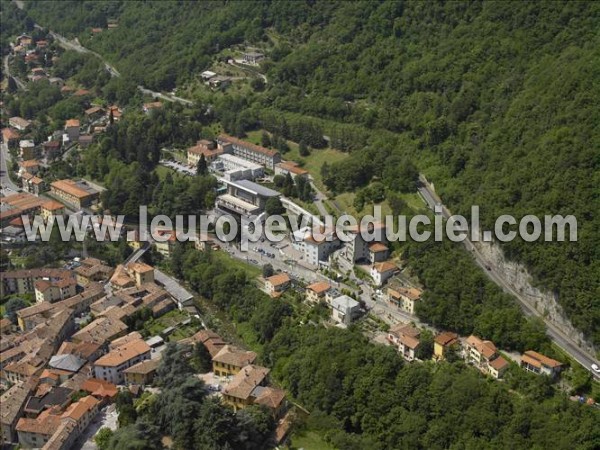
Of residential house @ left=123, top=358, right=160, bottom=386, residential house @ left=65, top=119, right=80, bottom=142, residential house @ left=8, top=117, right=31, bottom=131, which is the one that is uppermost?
residential house @ left=123, top=358, right=160, bottom=386

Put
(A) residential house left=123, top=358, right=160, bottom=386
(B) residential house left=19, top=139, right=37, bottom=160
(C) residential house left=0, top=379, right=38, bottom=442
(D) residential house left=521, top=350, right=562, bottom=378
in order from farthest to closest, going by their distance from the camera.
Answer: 1. (B) residential house left=19, top=139, right=37, bottom=160
2. (A) residential house left=123, top=358, right=160, bottom=386
3. (C) residential house left=0, top=379, right=38, bottom=442
4. (D) residential house left=521, top=350, right=562, bottom=378

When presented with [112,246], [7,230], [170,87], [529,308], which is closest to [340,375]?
[529,308]

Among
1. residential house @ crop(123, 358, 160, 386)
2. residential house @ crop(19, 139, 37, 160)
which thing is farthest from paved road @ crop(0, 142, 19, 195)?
residential house @ crop(123, 358, 160, 386)

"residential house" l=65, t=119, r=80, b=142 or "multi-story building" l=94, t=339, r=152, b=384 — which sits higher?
"multi-story building" l=94, t=339, r=152, b=384

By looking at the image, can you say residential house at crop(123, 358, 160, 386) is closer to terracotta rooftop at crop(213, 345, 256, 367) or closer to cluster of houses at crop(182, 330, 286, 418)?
cluster of houses at crop(182, 330, 286, 418)

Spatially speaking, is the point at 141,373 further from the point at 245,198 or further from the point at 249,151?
the point at 249,151

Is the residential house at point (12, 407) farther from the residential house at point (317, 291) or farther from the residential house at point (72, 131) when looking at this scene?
the residential house at point (72, 131)

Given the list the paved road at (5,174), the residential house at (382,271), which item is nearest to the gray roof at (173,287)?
the residential house at (382,271)
